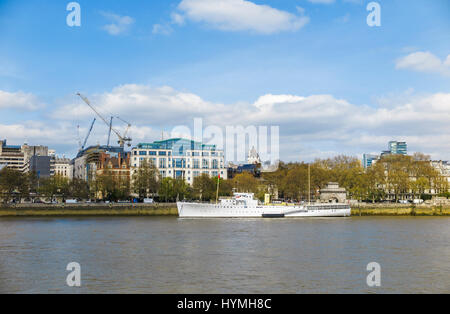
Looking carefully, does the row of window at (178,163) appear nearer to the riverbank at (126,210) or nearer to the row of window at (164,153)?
the row of window at (164,153)

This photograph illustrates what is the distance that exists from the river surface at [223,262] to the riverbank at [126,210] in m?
44.0

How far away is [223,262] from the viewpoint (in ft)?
113

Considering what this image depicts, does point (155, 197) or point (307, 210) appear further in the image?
point (155, 197)

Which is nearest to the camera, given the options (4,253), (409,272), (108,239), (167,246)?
(409,272)

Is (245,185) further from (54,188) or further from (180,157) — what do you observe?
(54,188)

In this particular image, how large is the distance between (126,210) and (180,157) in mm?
56740

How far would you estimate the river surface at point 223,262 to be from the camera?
27.0 m

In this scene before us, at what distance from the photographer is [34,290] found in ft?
85.5

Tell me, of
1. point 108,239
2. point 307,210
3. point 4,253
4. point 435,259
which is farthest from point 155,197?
point 435,259

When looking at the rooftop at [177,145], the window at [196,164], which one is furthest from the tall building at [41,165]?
the window at [196,164]

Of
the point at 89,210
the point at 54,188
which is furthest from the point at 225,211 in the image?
the point at 54,188

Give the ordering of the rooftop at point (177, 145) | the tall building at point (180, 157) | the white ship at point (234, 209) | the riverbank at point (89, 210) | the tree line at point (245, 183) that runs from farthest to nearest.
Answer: the rooftop at point (177, 145) < the tall building at point (180, 157) < the tree line at point (245, 183) < the riverbank at point (89, 210) < the white ship at point (234, 209)
